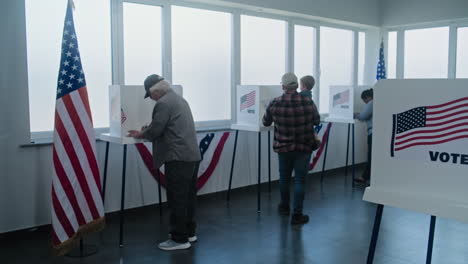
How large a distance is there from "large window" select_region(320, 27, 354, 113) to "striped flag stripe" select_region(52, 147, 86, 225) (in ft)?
14.9

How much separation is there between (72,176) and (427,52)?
606 cm

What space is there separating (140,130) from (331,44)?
171 inches

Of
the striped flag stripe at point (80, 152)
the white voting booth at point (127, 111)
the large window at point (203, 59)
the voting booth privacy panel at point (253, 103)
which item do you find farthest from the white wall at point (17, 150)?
the voting booth privacy panel at point (253, 103)

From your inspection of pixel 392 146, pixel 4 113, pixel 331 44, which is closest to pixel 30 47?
pixel 4 113

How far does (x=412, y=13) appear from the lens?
24.6 ft

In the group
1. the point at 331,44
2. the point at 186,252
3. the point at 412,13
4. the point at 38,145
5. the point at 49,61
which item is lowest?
the point at 186,252

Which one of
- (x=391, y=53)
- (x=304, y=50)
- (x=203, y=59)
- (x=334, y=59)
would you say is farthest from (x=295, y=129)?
(x=391, y=53)

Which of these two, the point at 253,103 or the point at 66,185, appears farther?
the point at 253,103

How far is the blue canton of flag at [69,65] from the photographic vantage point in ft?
11.5

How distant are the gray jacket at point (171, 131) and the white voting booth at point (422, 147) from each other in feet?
6.00

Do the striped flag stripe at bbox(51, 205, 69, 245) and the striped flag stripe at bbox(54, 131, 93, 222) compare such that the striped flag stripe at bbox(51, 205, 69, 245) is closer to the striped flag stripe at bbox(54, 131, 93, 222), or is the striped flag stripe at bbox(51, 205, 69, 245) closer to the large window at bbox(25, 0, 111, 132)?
the striped flag stripe at bbox(54, 131, 93, 222)

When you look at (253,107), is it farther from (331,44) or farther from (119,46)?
(331,44)

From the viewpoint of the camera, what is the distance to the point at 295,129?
4.36 meters

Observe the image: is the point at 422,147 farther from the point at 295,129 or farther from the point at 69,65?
the point at 69,65
